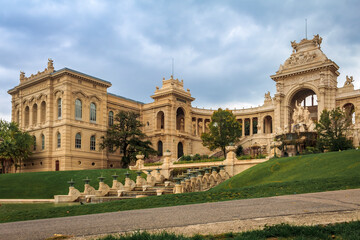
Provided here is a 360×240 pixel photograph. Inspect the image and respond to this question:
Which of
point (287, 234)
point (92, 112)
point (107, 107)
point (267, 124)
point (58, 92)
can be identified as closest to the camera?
point (287, 234)

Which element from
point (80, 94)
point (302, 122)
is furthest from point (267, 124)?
point (80, 94)

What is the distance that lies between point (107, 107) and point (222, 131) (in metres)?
18.9

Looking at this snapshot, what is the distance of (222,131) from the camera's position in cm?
5372

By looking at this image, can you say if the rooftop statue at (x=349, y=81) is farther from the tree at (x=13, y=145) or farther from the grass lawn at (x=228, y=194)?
the tree at (x=13, y=145)

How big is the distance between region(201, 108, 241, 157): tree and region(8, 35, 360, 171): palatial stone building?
570cm

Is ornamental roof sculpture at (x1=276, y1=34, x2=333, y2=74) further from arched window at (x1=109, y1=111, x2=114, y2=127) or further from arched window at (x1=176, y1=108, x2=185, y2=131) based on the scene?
arched window at (x1=109, y1=111, x2=114, y2=127)

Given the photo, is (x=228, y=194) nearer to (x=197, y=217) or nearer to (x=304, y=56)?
(x=197, y=217)

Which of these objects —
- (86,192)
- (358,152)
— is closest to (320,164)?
(358,152)

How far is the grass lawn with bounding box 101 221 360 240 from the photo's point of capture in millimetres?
7855

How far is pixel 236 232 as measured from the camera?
8.76 metres

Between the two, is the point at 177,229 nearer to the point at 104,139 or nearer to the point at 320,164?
the point at 320,164

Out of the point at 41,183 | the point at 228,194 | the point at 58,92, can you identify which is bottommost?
the point at 41,183

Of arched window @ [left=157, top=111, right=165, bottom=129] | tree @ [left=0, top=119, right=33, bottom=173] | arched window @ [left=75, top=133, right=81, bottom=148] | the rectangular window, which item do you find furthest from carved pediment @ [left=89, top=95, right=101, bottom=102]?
arched window @ [left=157, top=111, right=165, bottom=129]

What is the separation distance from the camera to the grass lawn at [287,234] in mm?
7855
